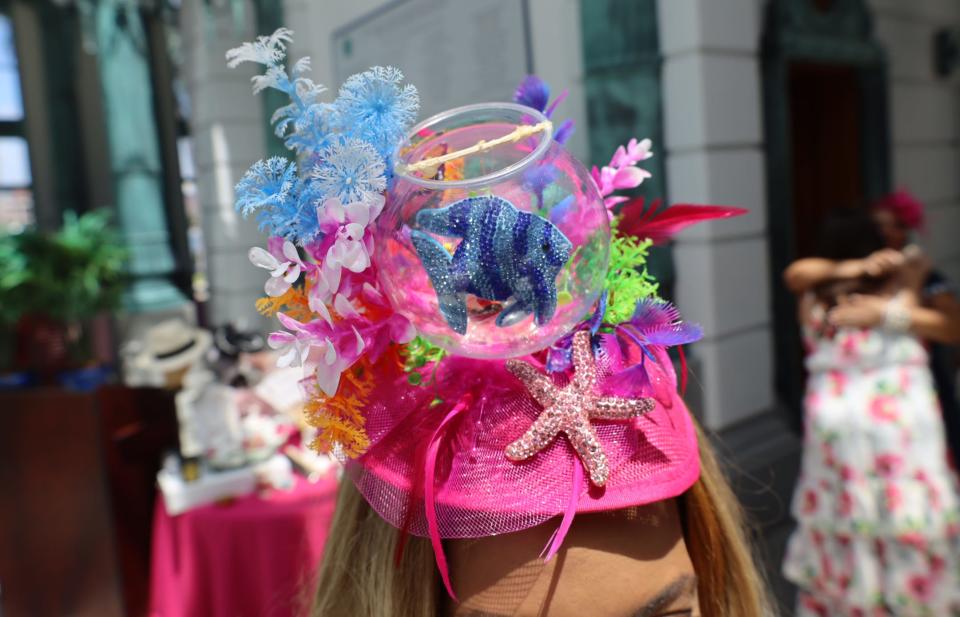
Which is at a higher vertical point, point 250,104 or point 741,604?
point 250,104

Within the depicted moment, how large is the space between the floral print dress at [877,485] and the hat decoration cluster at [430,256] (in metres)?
2.20

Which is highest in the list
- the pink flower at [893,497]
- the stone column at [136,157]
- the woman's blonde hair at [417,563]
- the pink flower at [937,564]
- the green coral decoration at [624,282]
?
the stone column at [136,157]

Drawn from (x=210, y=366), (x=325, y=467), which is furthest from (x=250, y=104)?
(x=325, y=467)

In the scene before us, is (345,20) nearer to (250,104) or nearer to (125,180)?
(250,104)

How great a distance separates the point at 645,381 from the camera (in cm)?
82

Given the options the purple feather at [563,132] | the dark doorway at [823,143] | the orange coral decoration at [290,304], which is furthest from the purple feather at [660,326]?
the dark doorway at [823,143]

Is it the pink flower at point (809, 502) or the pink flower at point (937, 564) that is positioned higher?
the pink flower at point (809, 502)

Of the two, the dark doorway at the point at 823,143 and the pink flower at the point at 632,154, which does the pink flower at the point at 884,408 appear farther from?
the dark doorway at the point at 823,143

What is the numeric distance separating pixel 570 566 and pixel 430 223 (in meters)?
0.43

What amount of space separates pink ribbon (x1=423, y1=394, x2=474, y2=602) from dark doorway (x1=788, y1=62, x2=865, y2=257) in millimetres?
4991

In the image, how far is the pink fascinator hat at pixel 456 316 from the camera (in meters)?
A: 0.74

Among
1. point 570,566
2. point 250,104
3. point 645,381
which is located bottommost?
point 570,566

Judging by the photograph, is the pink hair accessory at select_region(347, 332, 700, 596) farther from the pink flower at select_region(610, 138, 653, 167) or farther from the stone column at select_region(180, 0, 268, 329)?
the stone column at select_region(180, 0, 268, 329)

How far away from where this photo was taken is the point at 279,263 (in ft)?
2.46
